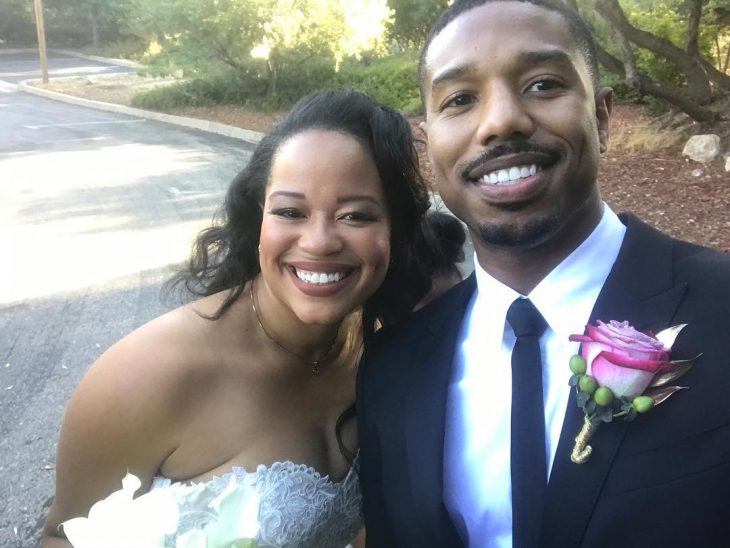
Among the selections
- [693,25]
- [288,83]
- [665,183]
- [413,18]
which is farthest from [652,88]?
[413,18]

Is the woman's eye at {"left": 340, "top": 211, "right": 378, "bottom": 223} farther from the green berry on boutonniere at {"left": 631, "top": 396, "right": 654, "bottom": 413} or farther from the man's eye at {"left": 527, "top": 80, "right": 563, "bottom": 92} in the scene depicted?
the green berry on boutonniere at {"left": 631, "top": 396, "right": 654, "bottom": 413}

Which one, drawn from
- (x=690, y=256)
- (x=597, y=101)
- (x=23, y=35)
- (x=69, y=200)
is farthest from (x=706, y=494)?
(x=23, y=35)

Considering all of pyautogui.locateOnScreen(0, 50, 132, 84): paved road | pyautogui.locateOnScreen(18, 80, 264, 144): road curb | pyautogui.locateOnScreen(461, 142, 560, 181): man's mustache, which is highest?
pyautogui.locateOnScreen(461, 142, 560, 181): man's mustache

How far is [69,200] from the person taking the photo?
11.1 m

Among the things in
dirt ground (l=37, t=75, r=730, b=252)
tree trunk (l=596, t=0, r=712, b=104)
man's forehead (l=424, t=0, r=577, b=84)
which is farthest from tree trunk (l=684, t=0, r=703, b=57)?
man's forehead (l=424, t=0, r=577, b=84)

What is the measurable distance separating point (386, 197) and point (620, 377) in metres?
1.11

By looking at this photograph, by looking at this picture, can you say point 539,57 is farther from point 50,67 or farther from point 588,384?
point 50,67

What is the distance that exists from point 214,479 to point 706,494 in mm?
1494

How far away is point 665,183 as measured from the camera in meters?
9.02

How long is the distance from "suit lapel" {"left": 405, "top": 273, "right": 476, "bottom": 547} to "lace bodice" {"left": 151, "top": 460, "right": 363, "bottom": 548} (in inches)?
24.5

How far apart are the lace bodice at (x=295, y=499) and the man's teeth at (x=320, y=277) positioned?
655 mm

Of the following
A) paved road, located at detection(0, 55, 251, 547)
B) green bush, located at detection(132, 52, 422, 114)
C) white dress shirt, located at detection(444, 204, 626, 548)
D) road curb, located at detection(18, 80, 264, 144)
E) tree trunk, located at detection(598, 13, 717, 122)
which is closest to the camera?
white dress shirt, located at detection(444, 204, 626, 548)

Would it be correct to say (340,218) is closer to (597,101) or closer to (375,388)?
(375,388)

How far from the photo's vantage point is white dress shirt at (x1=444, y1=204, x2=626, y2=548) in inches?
72.2
